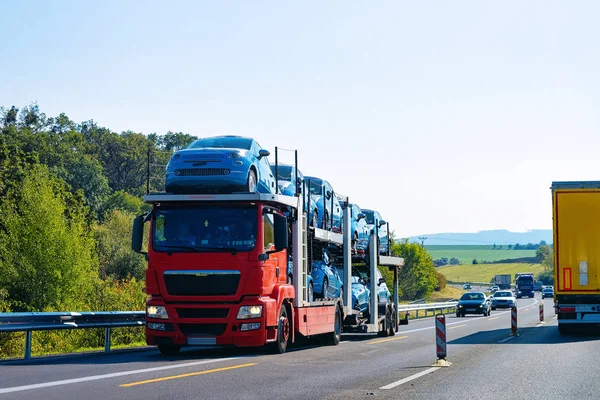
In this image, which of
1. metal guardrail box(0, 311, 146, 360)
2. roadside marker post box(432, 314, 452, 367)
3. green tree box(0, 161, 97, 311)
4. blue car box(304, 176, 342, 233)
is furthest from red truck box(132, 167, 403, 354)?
green tree box(0, 161, 97, 311)

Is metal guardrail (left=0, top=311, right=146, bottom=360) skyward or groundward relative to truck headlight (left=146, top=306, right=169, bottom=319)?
groundward

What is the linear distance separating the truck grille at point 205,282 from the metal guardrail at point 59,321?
272 centimetres

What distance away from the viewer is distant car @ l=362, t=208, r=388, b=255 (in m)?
26.1

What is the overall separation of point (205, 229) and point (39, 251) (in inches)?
1911

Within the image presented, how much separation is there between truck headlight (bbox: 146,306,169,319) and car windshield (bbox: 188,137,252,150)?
327cm

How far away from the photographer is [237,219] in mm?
15961

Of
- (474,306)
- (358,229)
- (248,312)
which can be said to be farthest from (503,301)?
(248,312)

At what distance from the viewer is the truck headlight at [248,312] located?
15672mm

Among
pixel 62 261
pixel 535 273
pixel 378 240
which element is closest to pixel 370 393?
pixel 378 240

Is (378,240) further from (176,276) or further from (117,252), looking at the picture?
(117,252)

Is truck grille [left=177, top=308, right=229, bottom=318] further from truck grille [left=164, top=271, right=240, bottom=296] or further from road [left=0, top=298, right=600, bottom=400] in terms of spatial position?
road [left=0, top=298, right=600, bottom=400]

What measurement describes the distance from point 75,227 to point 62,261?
11.9ft

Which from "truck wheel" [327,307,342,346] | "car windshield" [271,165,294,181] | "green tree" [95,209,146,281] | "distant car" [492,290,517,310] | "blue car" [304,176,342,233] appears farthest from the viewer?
"green tree" [95,209,146,281]

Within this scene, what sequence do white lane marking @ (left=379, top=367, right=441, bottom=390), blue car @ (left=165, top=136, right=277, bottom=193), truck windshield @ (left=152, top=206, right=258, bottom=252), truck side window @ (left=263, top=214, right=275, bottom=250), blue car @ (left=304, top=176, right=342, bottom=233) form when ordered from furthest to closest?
blue car @ (left=304, top=176, right=342, bottom=233)
blue car @ (left=165, top=136, right=277, bottom=193)
truck side window @ (left=263, top=214, right=275, bottom=250)
truck windshield @ (left=152, top=206, right=258, bottom=252)
white lane marking @ (left=379, top=367, right=441, bottom=390)
